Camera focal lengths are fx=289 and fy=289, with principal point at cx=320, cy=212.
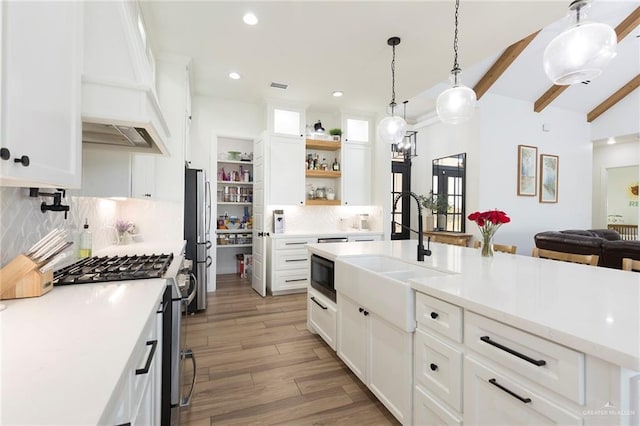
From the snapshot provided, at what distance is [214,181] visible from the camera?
4.45 metres

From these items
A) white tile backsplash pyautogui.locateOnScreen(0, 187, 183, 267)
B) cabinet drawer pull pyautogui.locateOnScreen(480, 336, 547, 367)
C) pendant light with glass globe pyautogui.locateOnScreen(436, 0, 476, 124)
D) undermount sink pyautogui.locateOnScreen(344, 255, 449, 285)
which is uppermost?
pendant light with glass globe pyautogui.locateOnScreen(436, 0, 476, 124)

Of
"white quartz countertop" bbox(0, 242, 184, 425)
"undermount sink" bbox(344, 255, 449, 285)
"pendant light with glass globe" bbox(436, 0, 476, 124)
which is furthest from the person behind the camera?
"pendant light with glass globe" bbox(436, 0, 476, 124)

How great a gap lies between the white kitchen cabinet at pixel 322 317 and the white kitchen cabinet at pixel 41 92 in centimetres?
194

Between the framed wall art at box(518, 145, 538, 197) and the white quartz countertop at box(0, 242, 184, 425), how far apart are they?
6.45 metres

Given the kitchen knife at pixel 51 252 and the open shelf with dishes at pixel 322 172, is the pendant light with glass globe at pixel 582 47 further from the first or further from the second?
the open shelf with dishes at pixel 322 172

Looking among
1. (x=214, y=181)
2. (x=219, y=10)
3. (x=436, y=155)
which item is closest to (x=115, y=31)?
(x=219, y=10)

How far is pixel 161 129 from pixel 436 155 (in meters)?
5.65

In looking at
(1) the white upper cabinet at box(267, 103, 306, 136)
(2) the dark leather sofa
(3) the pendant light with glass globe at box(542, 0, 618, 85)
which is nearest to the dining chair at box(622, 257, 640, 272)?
(3) the pendant light with glass globe at box(542, 0, 618, 85)

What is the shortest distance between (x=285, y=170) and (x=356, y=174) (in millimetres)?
1274

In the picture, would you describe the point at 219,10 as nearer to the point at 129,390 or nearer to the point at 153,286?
the point at 153,286

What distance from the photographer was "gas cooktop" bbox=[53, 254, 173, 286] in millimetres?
1449

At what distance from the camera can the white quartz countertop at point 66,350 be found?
54cm

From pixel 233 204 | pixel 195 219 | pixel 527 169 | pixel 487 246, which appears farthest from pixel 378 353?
pixel 527 169

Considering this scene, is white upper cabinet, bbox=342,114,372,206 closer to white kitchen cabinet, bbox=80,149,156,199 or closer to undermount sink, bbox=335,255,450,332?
undermount sink, bbox=335,255,450,332
